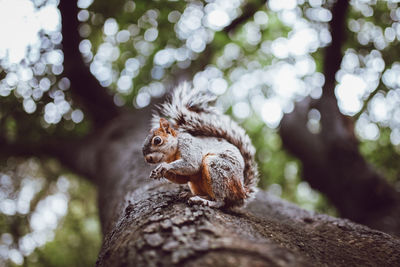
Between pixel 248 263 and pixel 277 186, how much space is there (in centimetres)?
580

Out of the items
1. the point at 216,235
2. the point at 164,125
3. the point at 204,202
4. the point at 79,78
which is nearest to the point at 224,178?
the point at 204,202

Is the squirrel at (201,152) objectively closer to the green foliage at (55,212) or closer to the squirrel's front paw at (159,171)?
the squirrel's front paw at (159,171)

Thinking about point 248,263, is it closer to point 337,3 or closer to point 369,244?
point 369,244

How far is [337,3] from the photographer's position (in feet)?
14.3

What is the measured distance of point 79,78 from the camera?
15.6 ft

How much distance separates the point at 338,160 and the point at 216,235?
10.8 feet

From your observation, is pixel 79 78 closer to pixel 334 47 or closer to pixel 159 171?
pixel 159 171

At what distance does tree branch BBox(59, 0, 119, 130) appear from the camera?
4.34 meters

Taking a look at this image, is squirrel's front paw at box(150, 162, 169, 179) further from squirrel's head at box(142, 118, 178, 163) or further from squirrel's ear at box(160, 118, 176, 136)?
squirrel's ear at box(160, 118, 176, 136)

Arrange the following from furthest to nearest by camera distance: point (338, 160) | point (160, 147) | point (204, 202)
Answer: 1. point (338, 160)
2. point (160, 147)
3. point (204, 202)

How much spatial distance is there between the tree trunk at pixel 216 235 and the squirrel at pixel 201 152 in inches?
5.6

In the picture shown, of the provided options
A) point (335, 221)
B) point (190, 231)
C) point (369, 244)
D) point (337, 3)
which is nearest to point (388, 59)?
point (337, 3)

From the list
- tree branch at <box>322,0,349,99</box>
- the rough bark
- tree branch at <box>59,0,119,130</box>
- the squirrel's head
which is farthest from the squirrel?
tree branch at <box>322,0,349,99</box>

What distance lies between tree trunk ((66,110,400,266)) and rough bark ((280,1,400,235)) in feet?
4.07
